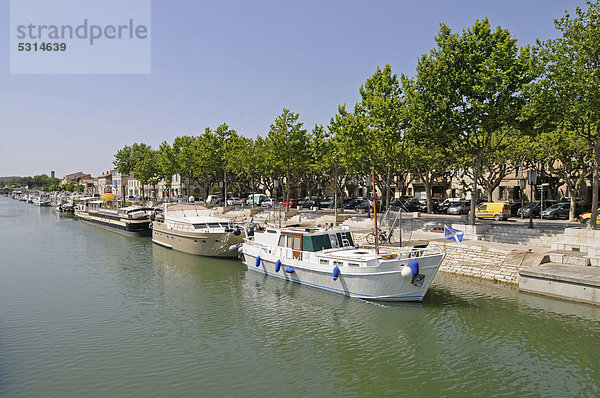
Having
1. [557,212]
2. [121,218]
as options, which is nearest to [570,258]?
[557,212]

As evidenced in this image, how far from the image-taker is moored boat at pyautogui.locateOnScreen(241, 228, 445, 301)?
19.4 meters

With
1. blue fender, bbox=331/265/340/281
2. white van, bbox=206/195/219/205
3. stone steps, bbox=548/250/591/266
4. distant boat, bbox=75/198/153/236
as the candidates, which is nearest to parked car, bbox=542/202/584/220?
stone steps, bbox=548/250/591/266

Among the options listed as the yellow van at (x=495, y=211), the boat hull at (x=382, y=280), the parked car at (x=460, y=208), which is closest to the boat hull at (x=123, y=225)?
the boat hull at (x=382, y=280)

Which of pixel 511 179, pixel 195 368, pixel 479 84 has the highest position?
pixel 479 84

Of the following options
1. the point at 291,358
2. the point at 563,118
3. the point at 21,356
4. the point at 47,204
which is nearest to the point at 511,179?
the point at 563,118

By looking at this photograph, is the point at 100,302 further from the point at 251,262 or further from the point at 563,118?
the point at 563,118

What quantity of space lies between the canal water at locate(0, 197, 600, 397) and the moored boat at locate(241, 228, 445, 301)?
0.70 metres

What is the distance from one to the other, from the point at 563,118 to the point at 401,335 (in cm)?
1989

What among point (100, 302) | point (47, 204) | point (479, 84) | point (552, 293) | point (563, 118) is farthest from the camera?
point (47, 204)

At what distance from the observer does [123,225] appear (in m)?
52.2

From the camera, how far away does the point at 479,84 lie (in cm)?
2920

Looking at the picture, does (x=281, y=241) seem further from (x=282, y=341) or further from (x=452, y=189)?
(x=452, y=189)

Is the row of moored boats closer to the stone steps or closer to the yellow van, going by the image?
the stone steps

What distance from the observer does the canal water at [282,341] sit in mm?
12539
